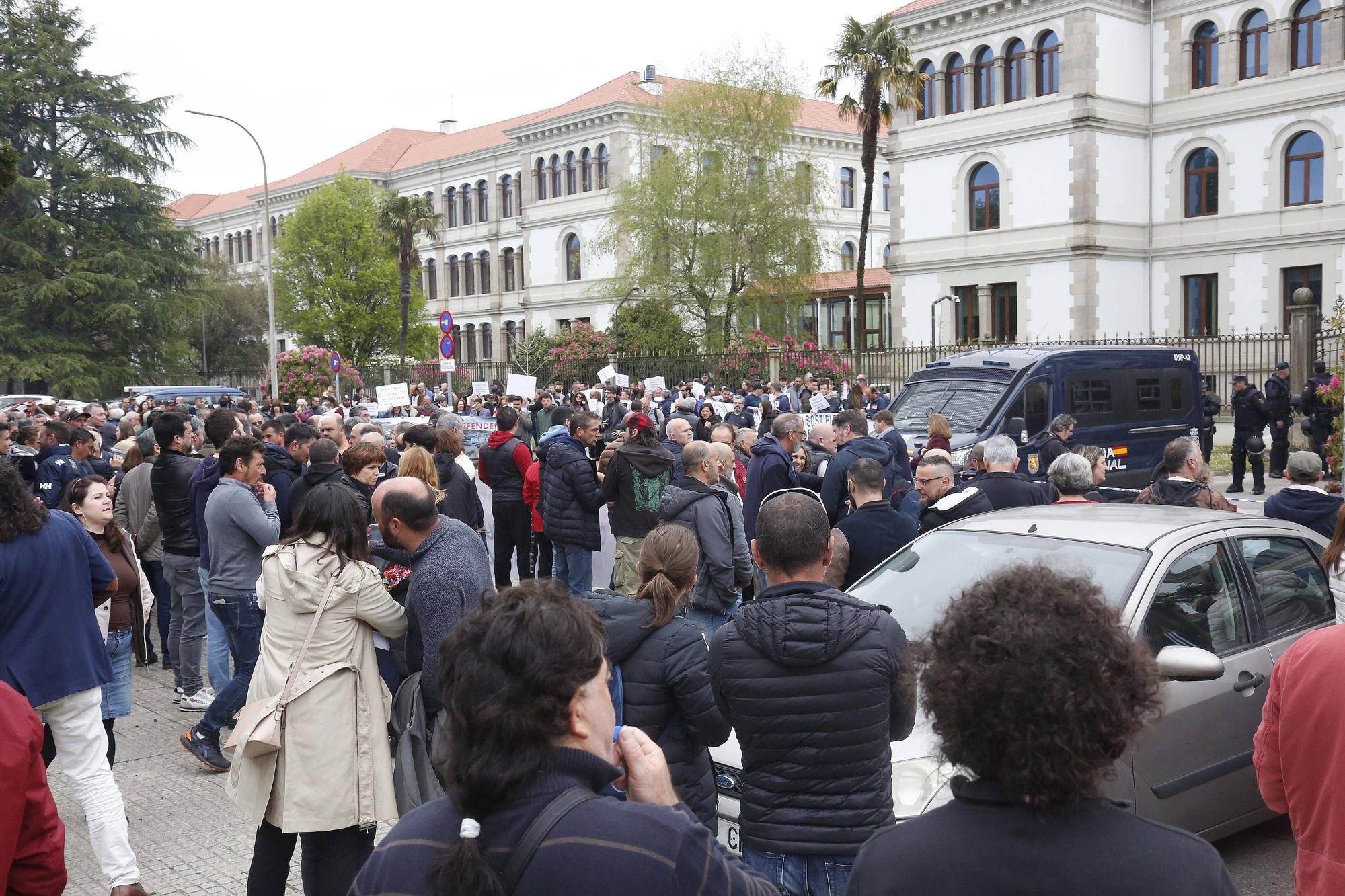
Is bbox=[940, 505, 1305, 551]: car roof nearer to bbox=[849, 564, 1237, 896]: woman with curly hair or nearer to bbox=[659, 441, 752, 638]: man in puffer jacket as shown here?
bbox=[659, 441, 752, 638]: man in puffer jacket

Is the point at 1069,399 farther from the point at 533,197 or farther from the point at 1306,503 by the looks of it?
the point at 533,197

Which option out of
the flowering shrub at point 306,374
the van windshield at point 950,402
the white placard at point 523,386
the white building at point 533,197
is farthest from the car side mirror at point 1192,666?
the white building at point 533,197

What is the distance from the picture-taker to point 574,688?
2066mm

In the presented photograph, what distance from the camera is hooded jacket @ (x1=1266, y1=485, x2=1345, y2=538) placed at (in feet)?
22.6

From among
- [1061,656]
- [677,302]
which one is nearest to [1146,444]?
[1061,656]

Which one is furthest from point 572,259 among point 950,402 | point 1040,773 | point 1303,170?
point 1040,773

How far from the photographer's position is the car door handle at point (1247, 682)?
508cm

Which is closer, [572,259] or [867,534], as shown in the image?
[867,534]

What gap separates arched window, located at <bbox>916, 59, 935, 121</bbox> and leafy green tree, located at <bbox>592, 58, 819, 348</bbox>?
488 cm

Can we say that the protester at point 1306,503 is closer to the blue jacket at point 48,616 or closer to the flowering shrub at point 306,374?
the blue jacket at point 48,616

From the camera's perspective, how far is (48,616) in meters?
4.66

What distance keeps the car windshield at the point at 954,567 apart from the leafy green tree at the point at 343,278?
58868mm

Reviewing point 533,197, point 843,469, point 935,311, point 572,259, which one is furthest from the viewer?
point 533,197

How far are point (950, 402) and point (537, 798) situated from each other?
15.6 meters
